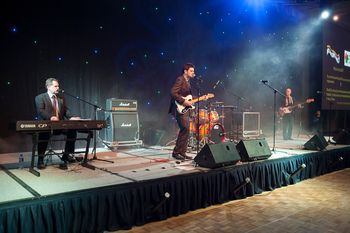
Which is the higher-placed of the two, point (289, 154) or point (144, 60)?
point (144, 60)

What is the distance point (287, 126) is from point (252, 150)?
4700 mm

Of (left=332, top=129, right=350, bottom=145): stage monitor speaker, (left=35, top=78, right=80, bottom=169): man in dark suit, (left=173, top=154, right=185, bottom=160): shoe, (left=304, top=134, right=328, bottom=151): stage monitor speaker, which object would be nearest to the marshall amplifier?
(left=35, top=78, right=80, bottom=169): man in dark suit

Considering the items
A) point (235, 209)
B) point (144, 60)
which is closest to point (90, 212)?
point (235, 209)

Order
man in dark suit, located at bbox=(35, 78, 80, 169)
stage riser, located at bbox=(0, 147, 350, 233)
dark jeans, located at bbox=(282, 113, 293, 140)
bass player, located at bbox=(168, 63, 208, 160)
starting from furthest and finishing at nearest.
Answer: dark jeans, located at bbox=(282, 113, 293, 140), bass player, located at bbox=(168, 63, 208, 160), man in dark suit, located at bbox=(35, 78, 80, 169), stage riser, located at bbox=(0, 147, 350, 233)

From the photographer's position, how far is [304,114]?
41.0 ft

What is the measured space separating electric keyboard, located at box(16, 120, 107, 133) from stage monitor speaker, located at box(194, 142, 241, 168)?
A: 1608mm

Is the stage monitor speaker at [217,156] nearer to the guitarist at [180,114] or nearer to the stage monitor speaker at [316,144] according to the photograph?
the guitarist at [180,114]

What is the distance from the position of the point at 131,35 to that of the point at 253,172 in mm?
4648

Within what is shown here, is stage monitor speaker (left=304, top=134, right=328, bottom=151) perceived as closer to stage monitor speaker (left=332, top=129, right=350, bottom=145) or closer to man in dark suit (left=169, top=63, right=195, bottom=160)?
stage monitor speaker (left=332, top=129, right=350, bottom=145)

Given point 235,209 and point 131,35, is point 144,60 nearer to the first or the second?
point 131,35

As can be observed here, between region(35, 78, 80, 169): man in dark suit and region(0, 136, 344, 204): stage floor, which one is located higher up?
region(35, 78, 80, 169): man in dark suit

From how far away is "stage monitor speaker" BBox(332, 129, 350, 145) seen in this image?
7.80 meters

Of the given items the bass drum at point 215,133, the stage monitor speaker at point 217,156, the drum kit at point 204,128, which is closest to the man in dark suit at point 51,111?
the stage monitor speaker at point 217,156

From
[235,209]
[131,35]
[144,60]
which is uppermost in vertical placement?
[131,35]
